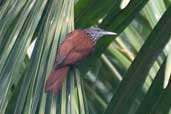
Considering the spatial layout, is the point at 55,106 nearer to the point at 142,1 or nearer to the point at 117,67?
the point at 142,1

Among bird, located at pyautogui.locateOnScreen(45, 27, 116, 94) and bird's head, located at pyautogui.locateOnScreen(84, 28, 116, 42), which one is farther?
bird's head, located at pyautogui.locateOnScreen(84, 28, 116, 42)

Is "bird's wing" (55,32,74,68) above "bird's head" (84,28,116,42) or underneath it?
above

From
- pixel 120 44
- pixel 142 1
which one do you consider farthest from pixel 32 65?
pixel 120 44

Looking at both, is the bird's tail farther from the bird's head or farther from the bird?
the bird's head

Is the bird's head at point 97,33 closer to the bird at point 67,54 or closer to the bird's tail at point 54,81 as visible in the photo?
the bird at point 67,54

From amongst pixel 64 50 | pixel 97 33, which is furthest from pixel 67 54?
pixel 97 33

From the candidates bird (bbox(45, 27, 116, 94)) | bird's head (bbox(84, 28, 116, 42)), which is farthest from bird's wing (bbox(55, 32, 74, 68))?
bird's head (bbox(84, 28, 116, 42))

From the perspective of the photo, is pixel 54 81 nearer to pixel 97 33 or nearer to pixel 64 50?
pixel 64 50

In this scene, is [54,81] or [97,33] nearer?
[54,81]

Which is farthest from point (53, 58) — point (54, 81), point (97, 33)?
point (97, 33)
